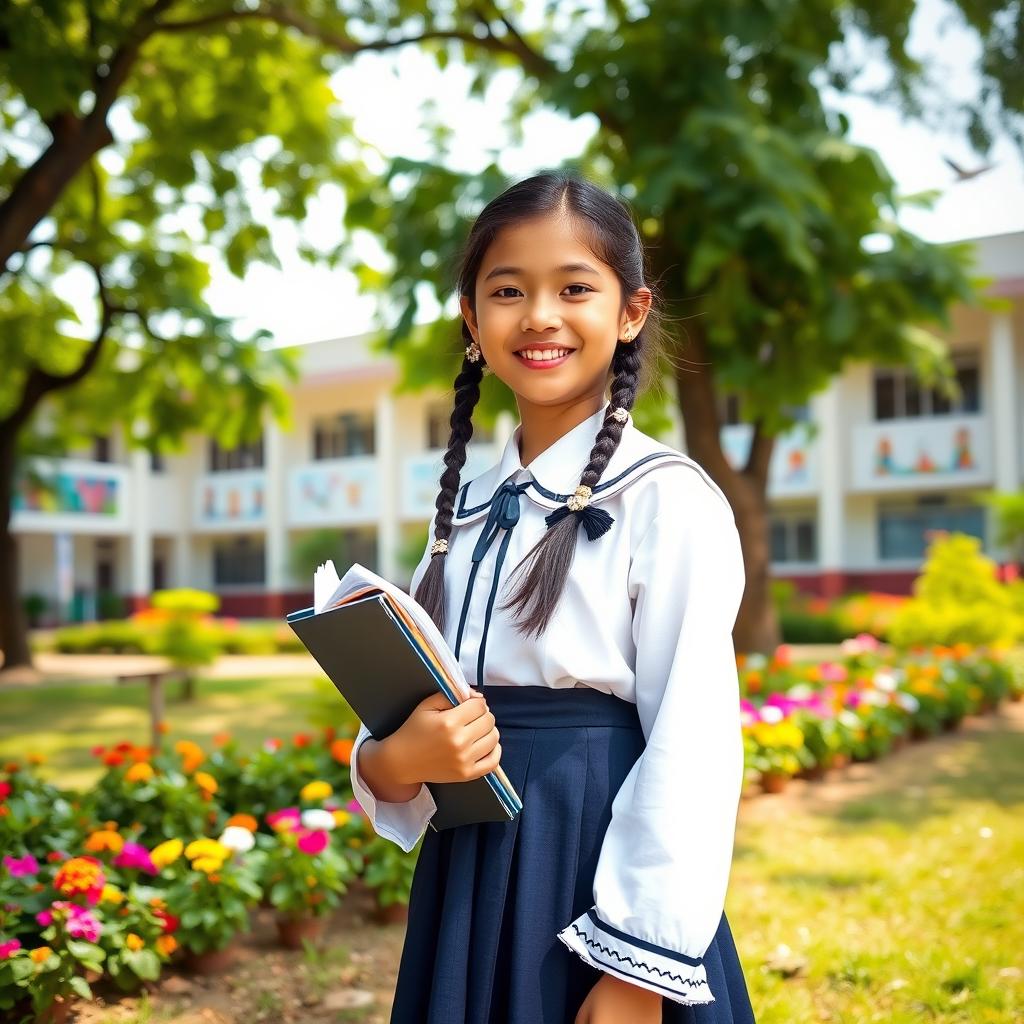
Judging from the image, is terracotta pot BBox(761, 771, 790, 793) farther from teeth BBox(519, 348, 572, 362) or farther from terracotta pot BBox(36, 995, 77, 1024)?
teeth BBox(519, 348, 572, 362)

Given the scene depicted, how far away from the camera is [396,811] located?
4.99 ft

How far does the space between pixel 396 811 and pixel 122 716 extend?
8.61 m

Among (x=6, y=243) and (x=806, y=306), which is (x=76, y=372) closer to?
(x=6, y=243)

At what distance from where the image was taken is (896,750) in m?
6.82

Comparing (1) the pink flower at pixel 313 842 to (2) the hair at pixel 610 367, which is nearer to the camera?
(2) the hair at pixel 610 367

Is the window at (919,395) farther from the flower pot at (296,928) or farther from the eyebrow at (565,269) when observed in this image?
the eyebrow at (565,269)

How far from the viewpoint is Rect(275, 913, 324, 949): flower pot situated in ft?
10.5

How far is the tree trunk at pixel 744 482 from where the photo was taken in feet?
23.2

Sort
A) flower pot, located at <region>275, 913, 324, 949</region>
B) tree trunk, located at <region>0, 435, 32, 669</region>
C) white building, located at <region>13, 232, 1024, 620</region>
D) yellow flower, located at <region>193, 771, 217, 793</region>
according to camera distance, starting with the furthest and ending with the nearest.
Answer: white building, located at <region>13, 232, 1024, 620</region>
tree trunk, located at <region>0, 435, 32, 669</region>
yellow flower, located at <region>193, 771, 217, 793</region>
flower pot, located at <region>275, 913, 324, 949</region>

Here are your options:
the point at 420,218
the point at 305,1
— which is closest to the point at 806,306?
the point at 420,218

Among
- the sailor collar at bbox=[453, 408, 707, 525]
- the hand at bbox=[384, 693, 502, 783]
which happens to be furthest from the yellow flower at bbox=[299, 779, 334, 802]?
the hand at bbox=[384, 693, 502, 783]

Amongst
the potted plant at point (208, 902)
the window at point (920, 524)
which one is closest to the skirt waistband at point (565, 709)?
the potted plant at point (208, 902)

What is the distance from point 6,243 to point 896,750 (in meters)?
6.04

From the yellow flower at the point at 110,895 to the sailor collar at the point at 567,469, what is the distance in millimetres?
1689
